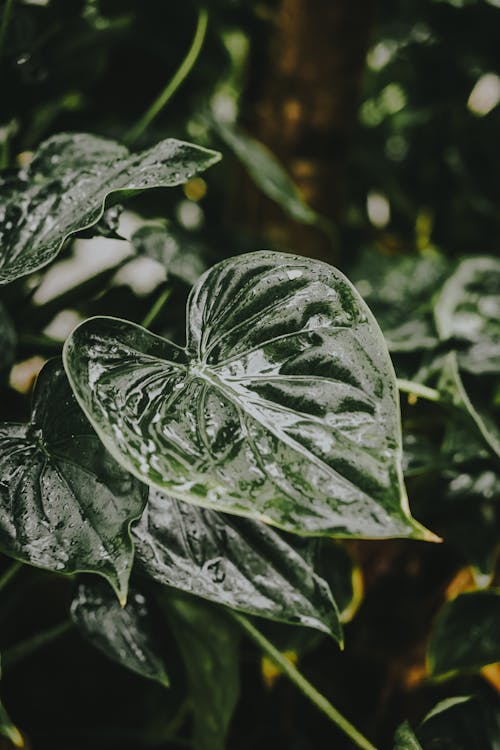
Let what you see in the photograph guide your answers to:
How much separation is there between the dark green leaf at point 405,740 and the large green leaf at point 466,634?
126mm

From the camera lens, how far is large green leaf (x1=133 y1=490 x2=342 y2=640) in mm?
445

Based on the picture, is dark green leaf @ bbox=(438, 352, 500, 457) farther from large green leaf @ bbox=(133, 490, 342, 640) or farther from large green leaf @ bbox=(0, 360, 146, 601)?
large green leaf @ bbox=(0, 360, 146, 601)

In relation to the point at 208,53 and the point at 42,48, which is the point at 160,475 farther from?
the point at 208,53

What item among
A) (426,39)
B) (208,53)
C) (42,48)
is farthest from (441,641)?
(426,39)

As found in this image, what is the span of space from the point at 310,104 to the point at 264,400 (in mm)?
769

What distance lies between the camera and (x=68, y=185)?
546mm

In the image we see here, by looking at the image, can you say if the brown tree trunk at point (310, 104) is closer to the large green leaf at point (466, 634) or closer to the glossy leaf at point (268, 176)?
the glossy leaf at point (268, 176)

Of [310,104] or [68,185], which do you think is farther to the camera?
[310,104]

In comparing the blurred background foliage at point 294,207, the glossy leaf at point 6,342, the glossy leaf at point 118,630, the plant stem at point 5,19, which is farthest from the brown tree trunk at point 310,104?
the glossy leaf at point 118,630

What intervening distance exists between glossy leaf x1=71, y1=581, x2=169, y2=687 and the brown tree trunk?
0.68m

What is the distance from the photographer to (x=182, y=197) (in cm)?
108

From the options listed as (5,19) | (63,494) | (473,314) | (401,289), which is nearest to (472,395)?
(473,314)

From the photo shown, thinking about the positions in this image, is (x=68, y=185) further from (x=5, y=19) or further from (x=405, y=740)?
(x=405, y=740)

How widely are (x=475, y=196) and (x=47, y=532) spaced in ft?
3.56
